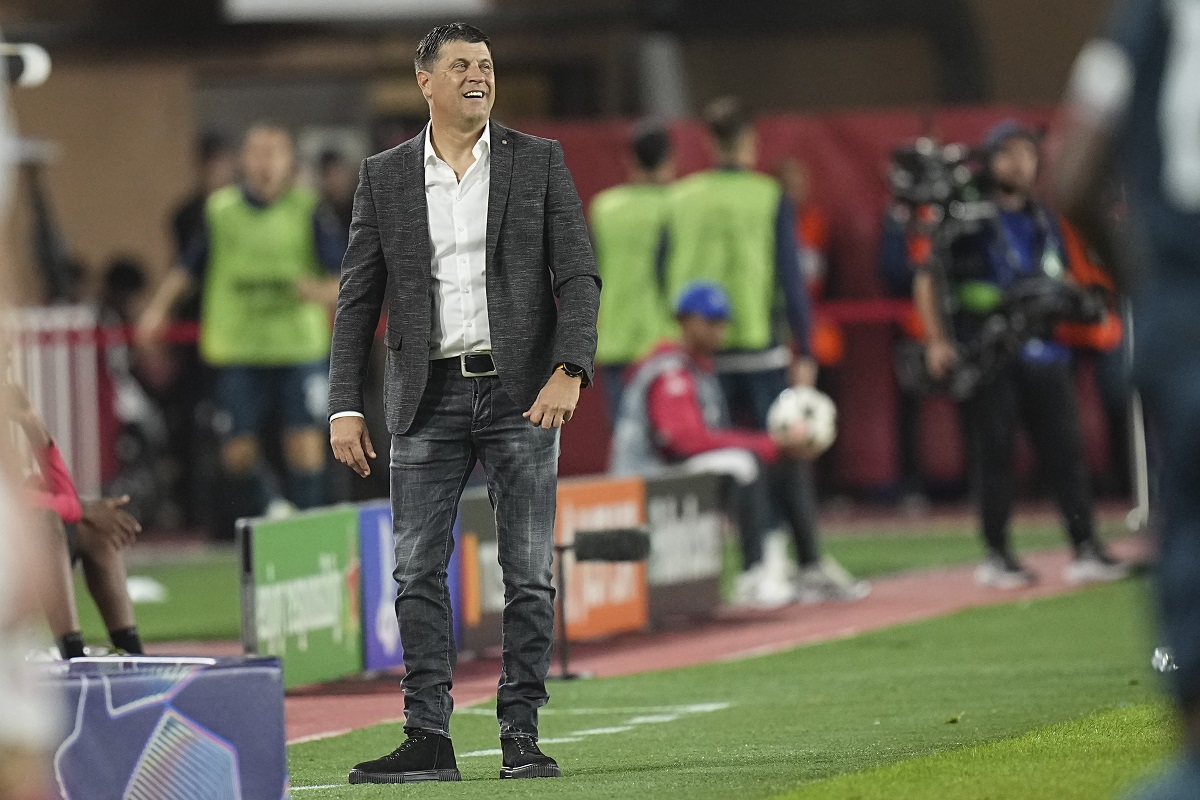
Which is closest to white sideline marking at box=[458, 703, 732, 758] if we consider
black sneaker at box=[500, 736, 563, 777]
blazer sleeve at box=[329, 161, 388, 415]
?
black sneaker at box=[500, 736, 563, 777]

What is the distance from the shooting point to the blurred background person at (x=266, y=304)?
14.4m

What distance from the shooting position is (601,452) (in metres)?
18.7

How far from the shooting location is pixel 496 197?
688 cm

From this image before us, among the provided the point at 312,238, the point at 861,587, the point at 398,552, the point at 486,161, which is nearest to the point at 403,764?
the point at 398,552

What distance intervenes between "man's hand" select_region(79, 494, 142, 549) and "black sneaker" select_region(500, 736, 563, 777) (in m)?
2.48

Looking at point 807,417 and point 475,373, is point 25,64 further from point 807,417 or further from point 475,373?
point 807,417

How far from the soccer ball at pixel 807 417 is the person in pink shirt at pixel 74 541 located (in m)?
4.51

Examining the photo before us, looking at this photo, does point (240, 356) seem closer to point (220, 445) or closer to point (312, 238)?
point (312, 238)

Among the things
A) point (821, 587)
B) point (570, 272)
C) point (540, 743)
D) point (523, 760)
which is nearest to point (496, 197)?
point (570, 272)

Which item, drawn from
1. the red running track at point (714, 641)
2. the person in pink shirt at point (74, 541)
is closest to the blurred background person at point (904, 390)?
the red running track at point (714, 641)

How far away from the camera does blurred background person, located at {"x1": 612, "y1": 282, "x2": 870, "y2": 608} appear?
487 inches

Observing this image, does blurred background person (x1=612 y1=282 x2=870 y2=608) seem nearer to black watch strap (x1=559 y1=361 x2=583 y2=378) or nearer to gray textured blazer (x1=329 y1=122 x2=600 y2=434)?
gray textured blazer (x1=329 y1=122 x2=600 y2=434)

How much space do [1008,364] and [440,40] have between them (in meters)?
6.79

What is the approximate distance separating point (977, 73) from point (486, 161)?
1507 centimetres
